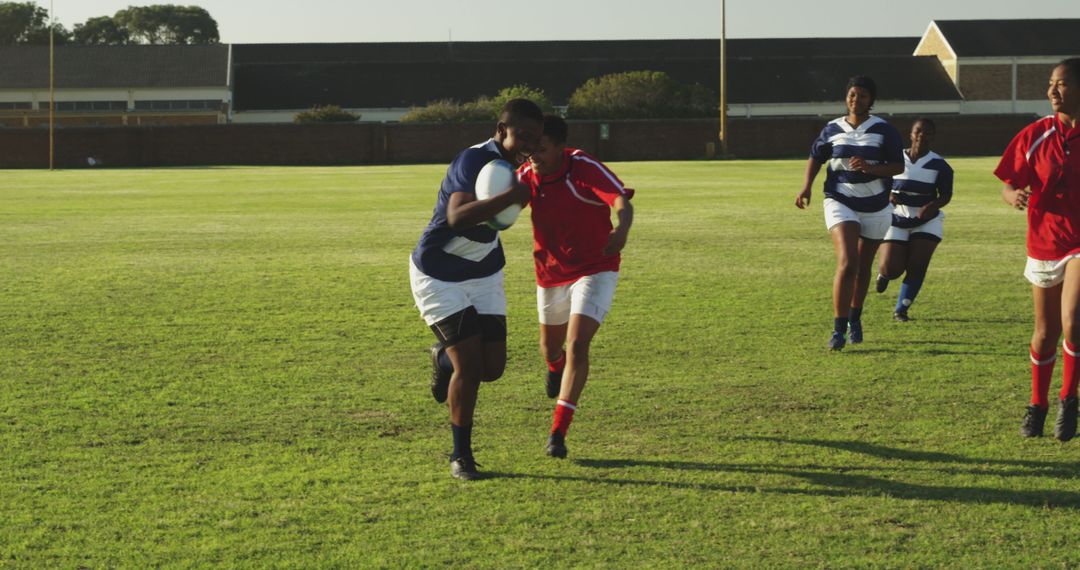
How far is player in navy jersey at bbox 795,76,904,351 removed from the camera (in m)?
9.81

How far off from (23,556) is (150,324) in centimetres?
635

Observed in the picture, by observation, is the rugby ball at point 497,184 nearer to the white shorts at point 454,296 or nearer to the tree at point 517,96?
the white shorts at point 454,296

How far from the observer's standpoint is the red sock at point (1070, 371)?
22.5 feet

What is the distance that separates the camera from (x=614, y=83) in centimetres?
6950

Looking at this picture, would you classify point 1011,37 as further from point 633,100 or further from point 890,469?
point 890,469

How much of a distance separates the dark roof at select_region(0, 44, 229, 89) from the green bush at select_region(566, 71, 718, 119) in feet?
81.3

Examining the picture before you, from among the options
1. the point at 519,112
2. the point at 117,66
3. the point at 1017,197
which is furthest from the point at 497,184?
the point at 117,66

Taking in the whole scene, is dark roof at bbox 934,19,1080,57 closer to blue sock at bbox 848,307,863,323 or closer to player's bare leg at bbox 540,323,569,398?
blue sock at bbox 848,307,863,323

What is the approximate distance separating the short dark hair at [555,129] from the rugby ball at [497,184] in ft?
2.78

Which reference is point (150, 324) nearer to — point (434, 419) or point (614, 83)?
point (434, 419)

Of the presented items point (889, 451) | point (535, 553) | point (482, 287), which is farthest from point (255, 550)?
point (889, 451)

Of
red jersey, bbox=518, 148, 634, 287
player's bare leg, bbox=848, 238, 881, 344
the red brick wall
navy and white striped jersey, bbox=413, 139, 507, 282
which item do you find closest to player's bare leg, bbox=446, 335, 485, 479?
navy and white striped jersey, bbox=413, 139, 507, 282

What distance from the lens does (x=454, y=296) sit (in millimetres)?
6086

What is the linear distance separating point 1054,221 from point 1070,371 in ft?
2.62
